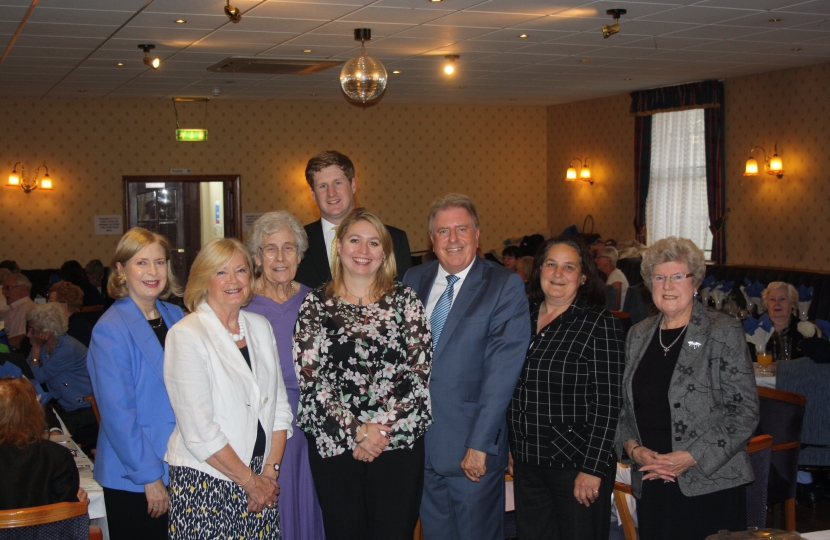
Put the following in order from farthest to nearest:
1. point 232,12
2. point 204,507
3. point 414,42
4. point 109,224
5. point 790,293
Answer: point 109,224
point 414,42
point 232,12
point 790,293
point 204,507

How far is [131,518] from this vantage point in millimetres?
3035

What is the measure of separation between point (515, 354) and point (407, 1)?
429 cm

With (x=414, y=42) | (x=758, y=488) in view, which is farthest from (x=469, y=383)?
(x=414, y=42)

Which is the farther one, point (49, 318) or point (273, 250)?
point (49, 318)

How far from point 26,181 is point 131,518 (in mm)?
10921

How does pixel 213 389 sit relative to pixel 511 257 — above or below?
below

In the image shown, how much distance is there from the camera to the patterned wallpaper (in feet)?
41.6

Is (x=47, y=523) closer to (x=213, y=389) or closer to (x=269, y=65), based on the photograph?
(x=213, y=389)

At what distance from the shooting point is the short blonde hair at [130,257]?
320cm

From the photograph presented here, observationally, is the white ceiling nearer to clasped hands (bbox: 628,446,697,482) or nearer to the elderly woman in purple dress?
the elderly woman in purple dress

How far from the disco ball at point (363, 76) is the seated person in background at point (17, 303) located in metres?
3.78

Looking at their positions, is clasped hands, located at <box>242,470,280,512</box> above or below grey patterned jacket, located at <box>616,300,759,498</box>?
below

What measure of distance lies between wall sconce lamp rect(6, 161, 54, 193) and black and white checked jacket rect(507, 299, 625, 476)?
11.4m

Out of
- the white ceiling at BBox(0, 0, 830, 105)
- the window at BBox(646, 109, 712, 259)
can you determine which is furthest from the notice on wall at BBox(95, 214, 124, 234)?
the window at BBox(646, 109, 712, 259)
